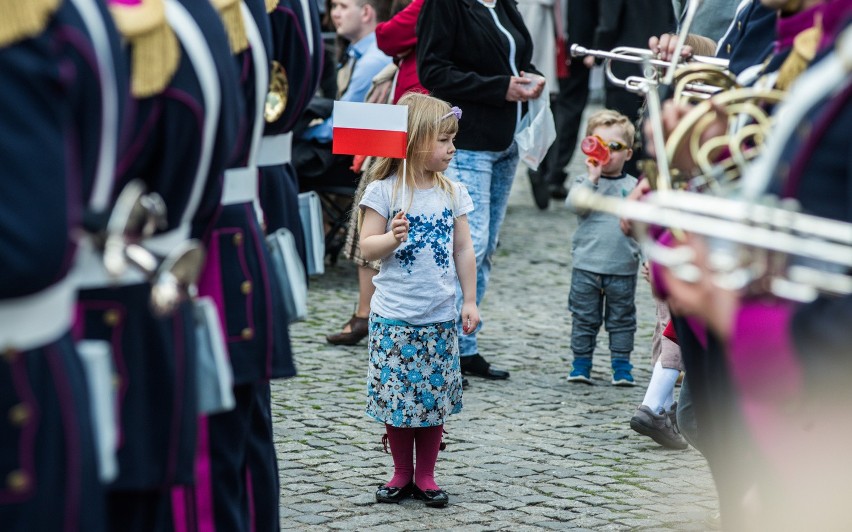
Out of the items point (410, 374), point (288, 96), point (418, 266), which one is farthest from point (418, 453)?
point (288, 96)

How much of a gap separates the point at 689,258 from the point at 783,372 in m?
0.25

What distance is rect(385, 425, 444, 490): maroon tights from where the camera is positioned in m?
4.61

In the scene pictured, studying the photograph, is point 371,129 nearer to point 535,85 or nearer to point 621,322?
point 535,85

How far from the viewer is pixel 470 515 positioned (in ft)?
14.7

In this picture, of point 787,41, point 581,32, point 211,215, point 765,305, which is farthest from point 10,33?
point 581,32

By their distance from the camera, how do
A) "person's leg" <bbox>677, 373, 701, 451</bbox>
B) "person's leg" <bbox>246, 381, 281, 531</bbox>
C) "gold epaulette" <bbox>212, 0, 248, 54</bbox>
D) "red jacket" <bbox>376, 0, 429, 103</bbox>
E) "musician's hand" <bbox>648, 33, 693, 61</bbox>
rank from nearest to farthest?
"gold epaulette" <bbox>212, 0, 248, 54</bbox>
"person's leg" <bbox>246, 381, 281, 531</bbox>
"person's leg" <bbox>677, 373, 701, 451</bbox>
"musician's hand" <bbox>648, 33, 693, 61</bbox>
"red jacket" <bbox>376, 0, 429, 103</bbox>

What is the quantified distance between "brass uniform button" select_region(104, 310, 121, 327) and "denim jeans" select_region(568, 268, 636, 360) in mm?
4013

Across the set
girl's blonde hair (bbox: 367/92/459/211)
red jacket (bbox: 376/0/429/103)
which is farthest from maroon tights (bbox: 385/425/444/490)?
red jacket (bbox: 376/0/429/103)

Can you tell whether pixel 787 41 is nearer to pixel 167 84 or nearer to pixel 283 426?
pixel 167 84

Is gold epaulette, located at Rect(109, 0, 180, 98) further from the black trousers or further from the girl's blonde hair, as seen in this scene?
the black trousers

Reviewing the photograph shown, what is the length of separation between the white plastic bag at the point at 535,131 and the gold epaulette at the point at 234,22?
339 centimetres

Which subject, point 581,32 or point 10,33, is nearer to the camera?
point 10,33

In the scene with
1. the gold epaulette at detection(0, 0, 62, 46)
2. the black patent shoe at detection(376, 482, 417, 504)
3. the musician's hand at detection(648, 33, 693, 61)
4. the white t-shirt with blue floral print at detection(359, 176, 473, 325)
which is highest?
the gold epaulette at detection(0, 0, 62, 46)

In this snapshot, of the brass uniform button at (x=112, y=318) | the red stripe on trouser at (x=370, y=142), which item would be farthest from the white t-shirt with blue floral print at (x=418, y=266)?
the brass uniform button at (x=112, y=318)
